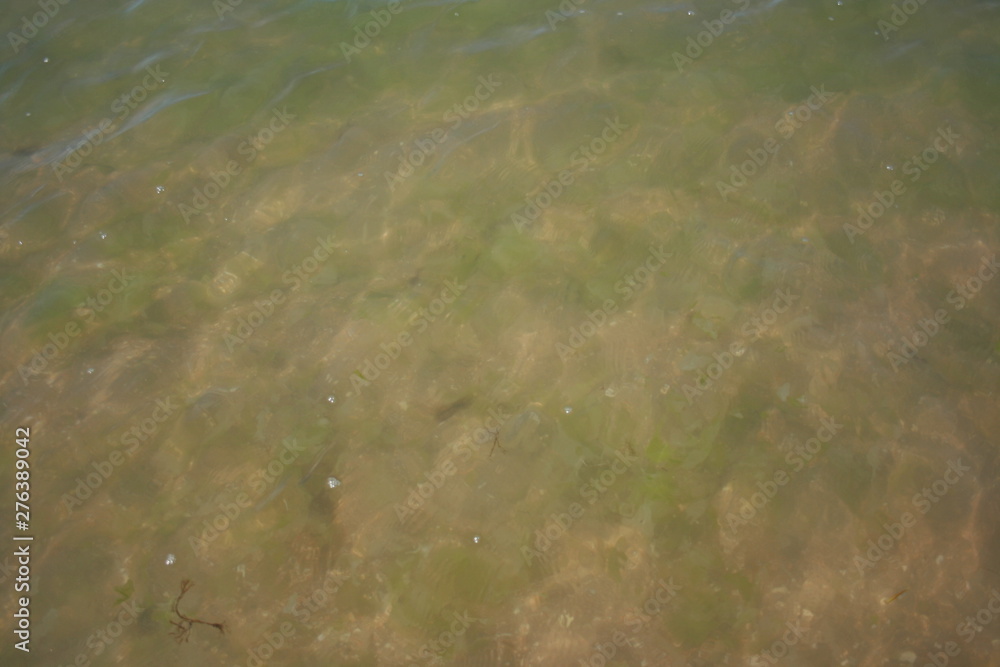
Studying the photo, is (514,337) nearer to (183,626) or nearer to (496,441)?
(496,441)

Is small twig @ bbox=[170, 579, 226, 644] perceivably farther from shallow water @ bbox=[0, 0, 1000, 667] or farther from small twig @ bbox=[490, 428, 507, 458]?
small twig @ bbox=[490, 428, 507, 458]

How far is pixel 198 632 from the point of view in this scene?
3225 millimetres

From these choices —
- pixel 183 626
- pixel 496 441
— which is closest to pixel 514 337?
pixel 496 441

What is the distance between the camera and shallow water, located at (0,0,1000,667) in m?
3.25

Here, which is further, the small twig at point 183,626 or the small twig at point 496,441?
the small twig at point 496,441

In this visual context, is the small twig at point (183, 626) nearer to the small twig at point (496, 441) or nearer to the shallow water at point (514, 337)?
the shallow water at point (514, 337)

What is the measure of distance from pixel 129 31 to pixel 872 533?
6.40m

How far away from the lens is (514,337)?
3.97m

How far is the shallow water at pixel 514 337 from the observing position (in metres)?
3.25

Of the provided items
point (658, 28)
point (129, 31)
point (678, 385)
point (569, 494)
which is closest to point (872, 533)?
point (678, 385)

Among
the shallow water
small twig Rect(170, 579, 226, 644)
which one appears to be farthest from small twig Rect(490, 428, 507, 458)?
small twig Rect(170, 579, 226, 644)

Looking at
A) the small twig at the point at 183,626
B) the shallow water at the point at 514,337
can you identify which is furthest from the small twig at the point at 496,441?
the small twig at the point at 183,626

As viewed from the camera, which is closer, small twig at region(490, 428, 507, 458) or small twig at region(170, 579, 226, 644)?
small twig at region(170, 579, 226, 644)

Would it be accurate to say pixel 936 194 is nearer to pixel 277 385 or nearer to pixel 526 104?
pixel 526 104
